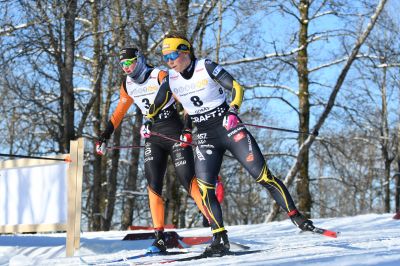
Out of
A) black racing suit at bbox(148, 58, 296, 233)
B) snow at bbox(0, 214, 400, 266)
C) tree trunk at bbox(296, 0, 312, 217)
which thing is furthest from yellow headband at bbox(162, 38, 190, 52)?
tree trunk at bbox(296, 0, 312, 217)

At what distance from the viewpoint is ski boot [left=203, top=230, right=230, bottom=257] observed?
6.15m

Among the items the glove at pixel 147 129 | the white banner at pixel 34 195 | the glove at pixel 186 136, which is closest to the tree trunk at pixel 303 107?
the white banner at pixel 34 195

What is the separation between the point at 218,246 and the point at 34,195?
293 cm

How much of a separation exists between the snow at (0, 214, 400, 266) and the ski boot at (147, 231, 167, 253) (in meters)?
0.27

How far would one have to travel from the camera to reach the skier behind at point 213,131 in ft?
20.6

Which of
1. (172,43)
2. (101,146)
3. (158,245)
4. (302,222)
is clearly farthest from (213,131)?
(101,146)

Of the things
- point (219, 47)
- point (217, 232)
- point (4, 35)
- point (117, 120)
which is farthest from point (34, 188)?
point (219, 47)

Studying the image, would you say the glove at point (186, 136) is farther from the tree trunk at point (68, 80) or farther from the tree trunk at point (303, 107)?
the tree trunk at point (303, 107)

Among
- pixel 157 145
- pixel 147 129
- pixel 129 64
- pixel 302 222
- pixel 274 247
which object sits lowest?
pixel 274 247

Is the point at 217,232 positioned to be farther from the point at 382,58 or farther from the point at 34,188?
the point at 382,58

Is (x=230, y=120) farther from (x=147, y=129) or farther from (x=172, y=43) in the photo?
(x=147, y=129)

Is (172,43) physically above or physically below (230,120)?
above

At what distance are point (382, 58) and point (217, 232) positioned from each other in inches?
565

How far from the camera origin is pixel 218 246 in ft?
20.5
